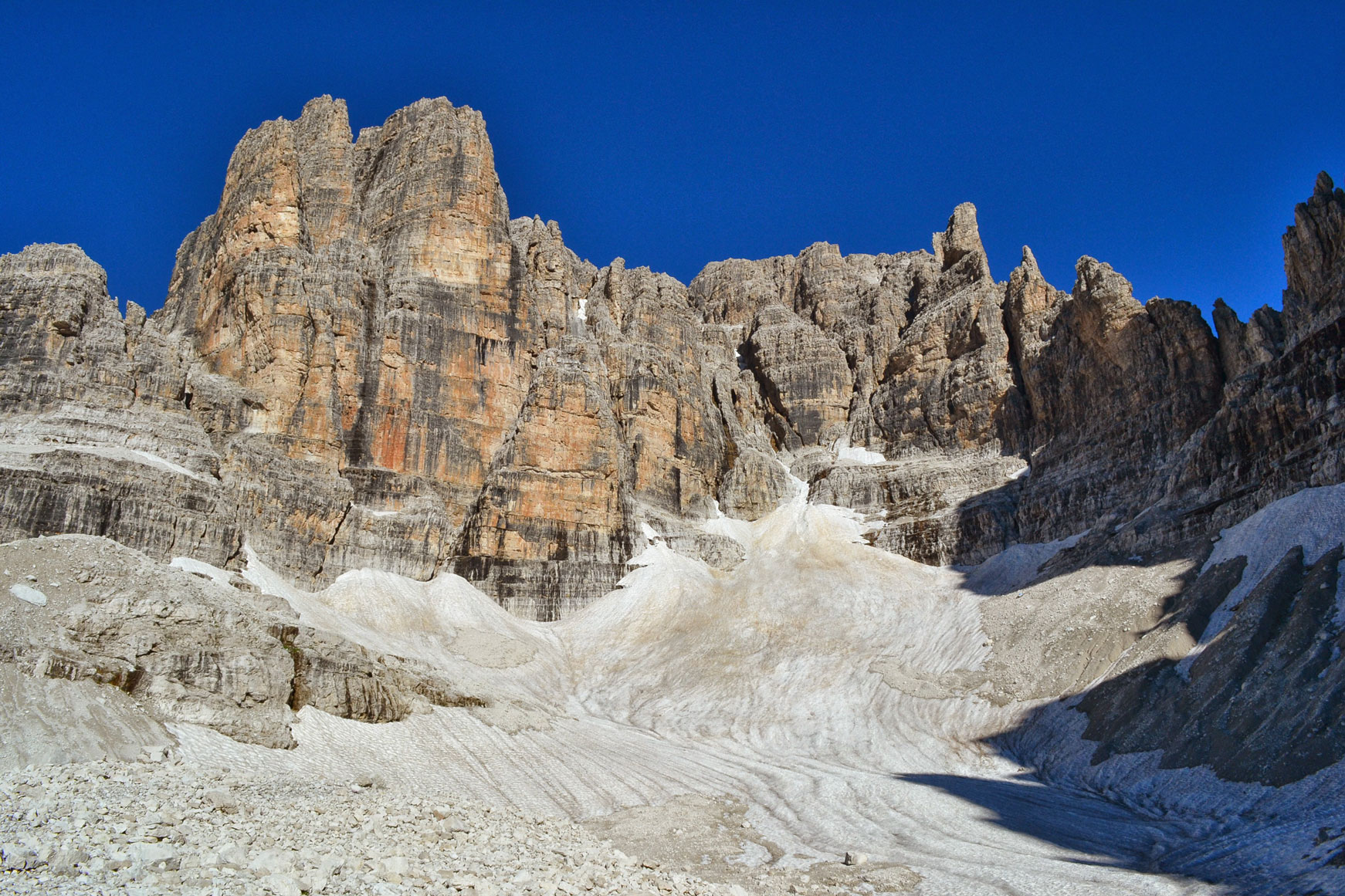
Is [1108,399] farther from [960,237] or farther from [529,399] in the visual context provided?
[529,399]

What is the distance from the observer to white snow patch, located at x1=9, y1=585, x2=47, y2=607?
95.9ft

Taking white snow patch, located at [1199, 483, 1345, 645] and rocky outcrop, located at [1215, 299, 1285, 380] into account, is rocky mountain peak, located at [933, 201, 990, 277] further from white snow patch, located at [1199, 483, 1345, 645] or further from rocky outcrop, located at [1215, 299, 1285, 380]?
white snow patch, located at [1199, 483, 1345, 645]

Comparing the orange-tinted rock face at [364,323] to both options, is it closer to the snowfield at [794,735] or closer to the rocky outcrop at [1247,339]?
the snowfield at [794,735]

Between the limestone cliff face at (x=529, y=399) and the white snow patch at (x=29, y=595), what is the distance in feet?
29.1

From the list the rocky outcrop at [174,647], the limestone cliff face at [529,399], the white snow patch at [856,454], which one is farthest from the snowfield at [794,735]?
the white snow patch at [856,454]

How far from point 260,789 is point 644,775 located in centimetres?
1677

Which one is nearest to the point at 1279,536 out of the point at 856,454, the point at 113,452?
the point at 856,454

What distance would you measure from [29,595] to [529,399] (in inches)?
1663

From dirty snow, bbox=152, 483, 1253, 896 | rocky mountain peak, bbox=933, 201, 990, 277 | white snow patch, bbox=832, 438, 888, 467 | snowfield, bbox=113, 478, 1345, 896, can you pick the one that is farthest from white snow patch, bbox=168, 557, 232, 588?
rocky mountain peak, bbox=933, 201, 990, 277

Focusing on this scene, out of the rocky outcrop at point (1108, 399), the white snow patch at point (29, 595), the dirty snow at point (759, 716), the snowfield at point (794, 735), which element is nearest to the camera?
the snowfield at point (794, 735)

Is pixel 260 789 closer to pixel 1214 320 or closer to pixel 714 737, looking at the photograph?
pixel 714 737

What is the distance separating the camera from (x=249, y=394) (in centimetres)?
6219

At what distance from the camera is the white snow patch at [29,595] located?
29.2 metres

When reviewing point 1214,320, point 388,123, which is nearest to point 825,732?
point 1214,320
